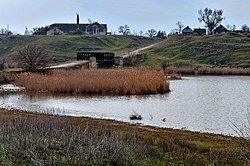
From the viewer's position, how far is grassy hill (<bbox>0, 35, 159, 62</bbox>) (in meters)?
87.4

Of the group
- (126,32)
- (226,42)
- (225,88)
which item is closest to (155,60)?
(226,42)

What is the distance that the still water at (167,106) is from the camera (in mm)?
19844

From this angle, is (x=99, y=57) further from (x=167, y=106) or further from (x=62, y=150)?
(x=62, y=150)

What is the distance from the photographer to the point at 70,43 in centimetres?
9269

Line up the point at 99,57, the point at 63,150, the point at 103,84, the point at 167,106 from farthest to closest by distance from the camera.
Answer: the point at 99,57
the point at 103,84
the point at 167,106
the point at 63,150

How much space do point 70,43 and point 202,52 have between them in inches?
1143

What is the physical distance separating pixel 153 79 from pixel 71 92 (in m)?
6.18

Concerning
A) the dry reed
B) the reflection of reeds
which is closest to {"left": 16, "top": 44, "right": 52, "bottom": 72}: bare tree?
the reflection of reeds

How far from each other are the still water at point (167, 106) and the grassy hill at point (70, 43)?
5211 cm

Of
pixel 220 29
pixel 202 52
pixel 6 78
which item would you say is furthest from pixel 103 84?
pixel 220 29

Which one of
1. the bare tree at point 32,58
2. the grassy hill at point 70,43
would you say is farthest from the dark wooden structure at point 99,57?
the grassy hill at point 70,43

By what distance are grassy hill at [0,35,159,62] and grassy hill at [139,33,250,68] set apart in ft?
29.6

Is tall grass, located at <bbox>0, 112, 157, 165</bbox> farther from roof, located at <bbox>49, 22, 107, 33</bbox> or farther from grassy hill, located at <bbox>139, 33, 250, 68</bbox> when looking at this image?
roof, located at <bbox>49, 22, 107, 33</bbox>

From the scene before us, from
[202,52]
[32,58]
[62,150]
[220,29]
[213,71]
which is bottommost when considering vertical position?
[62,150]
